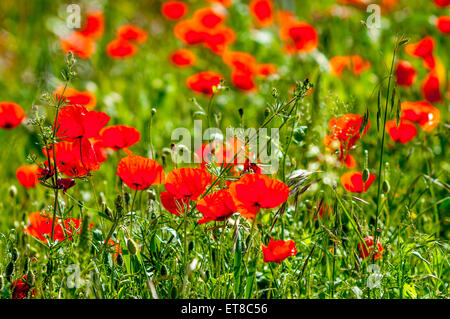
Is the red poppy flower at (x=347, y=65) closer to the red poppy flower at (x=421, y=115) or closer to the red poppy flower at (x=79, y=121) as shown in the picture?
the red poppy flower at (x=421, y=115)

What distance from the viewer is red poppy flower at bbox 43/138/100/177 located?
4.31 feet

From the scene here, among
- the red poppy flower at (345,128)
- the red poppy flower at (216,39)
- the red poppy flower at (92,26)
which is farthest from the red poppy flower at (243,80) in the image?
the red poppy flower at (345,128)

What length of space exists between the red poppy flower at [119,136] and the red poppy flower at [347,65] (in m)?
1.33

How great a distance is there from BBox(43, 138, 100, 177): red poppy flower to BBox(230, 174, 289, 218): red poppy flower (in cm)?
36

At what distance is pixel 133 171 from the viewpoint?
49.0 inches

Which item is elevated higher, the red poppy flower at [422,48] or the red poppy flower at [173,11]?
the red poppy flower at [173,11]

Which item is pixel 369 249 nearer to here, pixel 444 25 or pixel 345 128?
pixel 345 128

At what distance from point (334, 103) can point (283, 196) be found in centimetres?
51

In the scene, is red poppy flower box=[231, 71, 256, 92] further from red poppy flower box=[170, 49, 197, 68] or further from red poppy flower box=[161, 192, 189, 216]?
red poppy flower box=[161, 192, 189, 216]

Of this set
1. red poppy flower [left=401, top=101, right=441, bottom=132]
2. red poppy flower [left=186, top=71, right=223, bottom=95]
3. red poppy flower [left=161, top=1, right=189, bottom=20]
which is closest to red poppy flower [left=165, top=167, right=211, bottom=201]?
red poppy flower [left=401, top=101, right=441, bottom=132]

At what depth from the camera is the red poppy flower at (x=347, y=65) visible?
2.56m

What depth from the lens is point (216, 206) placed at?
47.4 inches

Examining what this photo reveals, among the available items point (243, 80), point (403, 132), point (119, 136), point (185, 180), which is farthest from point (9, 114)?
point (403, 132)

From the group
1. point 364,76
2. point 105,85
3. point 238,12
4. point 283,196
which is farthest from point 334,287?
point 238,12
